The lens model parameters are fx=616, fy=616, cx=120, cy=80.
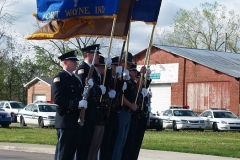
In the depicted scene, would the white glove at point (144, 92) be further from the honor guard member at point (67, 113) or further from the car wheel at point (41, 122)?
the car wheel at point (41, 122)

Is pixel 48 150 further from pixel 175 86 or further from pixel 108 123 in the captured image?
pixel 175 86

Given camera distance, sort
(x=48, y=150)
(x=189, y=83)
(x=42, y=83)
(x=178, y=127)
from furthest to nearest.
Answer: (x=42, y=83)
(x=189, y=83)
(x=178, y=127)
(x=48, y=150)

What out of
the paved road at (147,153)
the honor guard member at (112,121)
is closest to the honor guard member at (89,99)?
the honor guard member at (112,121)

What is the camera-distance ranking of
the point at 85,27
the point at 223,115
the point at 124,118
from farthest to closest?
the point at 223,115
the point at 85,27
the point at 124,118

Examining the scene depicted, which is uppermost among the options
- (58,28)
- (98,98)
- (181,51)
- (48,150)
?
(181,51)

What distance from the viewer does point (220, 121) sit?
36125mm

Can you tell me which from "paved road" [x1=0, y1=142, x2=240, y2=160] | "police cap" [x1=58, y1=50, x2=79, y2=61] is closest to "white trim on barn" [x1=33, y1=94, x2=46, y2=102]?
"paved road" [x1=0, y1=142, x2=240, y2=160]

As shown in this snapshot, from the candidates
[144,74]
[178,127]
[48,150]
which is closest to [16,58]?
[178,127]

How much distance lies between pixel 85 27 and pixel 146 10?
1295 millimetres

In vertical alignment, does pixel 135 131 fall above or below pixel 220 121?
above

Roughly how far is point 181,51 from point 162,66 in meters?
2.18

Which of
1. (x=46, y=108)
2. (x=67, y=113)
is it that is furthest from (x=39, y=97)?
(x=67, y=113)

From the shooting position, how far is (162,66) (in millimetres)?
51344

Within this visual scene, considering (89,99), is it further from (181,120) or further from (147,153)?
(181,120)
